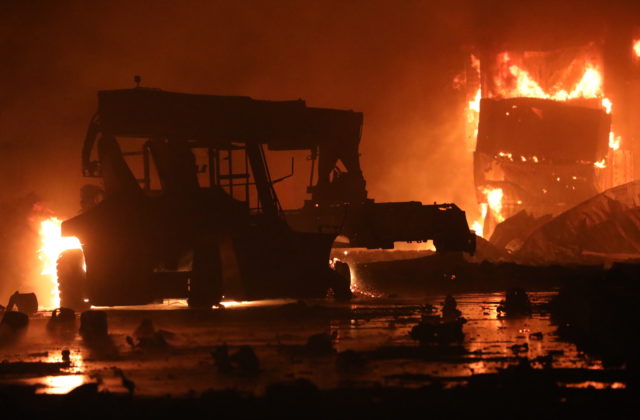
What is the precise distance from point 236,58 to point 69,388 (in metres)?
36.9

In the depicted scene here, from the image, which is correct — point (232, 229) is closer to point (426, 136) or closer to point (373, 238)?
point (373, 238)

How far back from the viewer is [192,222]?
18141 millimetres

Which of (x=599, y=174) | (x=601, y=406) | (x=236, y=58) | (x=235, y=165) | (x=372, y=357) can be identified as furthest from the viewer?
(x=599, y=174)

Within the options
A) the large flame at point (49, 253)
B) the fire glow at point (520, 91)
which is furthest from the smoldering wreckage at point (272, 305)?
the fire glow at point (520, 91)

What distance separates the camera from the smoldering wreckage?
9172 millimetres

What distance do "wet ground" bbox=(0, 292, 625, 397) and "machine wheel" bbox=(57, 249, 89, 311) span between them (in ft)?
5.53

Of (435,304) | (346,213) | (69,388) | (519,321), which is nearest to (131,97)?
(346,213)

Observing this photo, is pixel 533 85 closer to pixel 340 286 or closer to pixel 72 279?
pixel 340 286

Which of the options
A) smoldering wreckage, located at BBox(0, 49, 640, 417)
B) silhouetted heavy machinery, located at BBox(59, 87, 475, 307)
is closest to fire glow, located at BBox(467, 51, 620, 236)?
smoldering wreckage, located at BBox(0, 49, 640, 417)

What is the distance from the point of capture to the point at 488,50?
56531mm

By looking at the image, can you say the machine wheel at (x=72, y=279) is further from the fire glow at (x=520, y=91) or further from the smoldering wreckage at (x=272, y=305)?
the fire glow at (x=520, y=91)

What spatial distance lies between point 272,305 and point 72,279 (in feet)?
13.2

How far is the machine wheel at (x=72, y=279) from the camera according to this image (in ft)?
61.7

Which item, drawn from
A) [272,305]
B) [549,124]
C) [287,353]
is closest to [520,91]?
[549,124]
